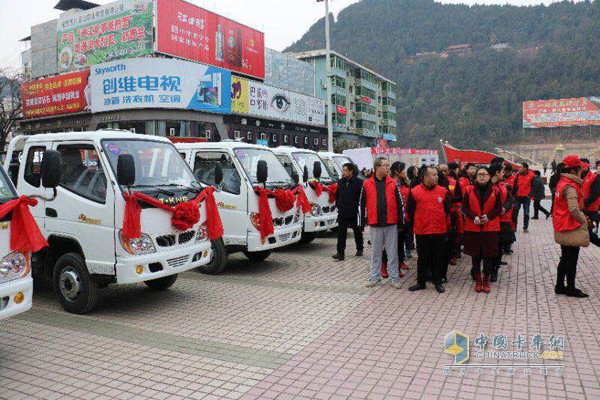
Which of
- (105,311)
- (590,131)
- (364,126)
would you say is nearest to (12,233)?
(105,311)

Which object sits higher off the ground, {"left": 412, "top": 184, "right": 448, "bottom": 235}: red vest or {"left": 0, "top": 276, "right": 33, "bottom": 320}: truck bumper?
{"left": 412, "top": 184, "right": 448, "bottom": 235}: red vest

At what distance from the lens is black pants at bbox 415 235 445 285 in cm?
713

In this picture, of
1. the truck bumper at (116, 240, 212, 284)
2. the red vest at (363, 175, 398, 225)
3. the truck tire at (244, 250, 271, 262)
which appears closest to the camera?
the truck bumper at (116, 240, 212, 284)

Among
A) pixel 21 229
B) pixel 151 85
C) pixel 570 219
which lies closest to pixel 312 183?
pixel 570 219

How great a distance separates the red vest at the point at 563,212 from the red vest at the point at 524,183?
21.8ft

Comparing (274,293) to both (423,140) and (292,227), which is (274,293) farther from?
(423,140)

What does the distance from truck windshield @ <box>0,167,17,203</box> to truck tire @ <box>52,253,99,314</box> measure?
4.68 ft

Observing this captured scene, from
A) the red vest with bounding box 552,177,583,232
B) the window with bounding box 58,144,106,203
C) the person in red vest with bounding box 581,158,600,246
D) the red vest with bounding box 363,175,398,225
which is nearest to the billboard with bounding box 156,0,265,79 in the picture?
the window with bounding box 58,144,106,203

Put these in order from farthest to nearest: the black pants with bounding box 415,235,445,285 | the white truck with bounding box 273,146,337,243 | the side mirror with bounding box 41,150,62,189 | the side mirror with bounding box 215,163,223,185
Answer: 1. the white truck with bounding box 273,146,337,243
2. the side mirror with bounding box 215,163,223,185
3. the black pants with bounding box 415,235,445,285
4. the side mirror with bounding box 41,150,62,189

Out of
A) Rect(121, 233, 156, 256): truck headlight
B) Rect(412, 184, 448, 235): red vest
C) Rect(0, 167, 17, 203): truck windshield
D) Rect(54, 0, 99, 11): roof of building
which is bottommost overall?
Rect(121, 233, 156, 256): truck headlight

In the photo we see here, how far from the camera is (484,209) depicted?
705cm

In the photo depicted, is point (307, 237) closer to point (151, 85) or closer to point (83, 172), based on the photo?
point (83, 172)

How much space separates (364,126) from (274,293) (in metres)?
67.3

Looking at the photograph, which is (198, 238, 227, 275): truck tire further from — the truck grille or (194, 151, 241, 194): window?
the truck grille
